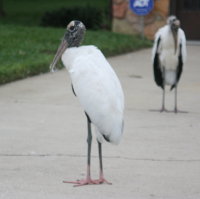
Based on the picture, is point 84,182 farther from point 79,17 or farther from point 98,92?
point 79,17

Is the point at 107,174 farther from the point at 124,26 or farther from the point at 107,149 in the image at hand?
the point at 124,26

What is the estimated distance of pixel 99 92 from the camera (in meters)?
5.55

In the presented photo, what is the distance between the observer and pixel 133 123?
8430 millimetres

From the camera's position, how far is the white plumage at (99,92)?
218 inches

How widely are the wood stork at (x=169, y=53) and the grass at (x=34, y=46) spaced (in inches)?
94.9

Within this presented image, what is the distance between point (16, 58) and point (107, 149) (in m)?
5.62

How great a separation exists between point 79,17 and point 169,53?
9.44 meters

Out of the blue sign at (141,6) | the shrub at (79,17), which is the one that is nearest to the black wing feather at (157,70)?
the blue sign at (141,6)

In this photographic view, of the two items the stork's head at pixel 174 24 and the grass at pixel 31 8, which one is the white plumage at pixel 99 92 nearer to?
the stork's head at pixel 174 24

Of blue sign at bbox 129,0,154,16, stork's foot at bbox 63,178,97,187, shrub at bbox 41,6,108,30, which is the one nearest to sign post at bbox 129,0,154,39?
blue sign at bbox 129,0,154,16

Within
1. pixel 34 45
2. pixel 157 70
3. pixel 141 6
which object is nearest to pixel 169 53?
pixel 157 70

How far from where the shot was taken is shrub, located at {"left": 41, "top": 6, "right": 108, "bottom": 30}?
18.8 meters

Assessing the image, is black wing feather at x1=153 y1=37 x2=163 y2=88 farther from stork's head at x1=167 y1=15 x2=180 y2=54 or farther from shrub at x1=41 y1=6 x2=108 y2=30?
shrub at x1=41 y1=6 x2=108 y2=30

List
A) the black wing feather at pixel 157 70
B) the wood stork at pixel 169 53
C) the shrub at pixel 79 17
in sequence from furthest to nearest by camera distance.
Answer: the shrub at pixel 79 17 < the black wing feather at pixel 157 70 < the wood stork at pixel 169 53
